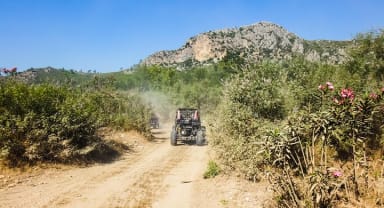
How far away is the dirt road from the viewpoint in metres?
7.86

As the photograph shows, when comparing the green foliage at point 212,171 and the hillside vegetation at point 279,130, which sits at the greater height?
the hillside vegetation at point 279,130

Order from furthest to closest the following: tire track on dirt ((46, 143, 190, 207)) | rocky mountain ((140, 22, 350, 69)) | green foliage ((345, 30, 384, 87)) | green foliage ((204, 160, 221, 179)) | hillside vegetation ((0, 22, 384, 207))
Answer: rocky mountain ((140, 22, 350, 69)) → green foliage ((345, 30, 384, 87)) → green foliage ((204, 160, 221, 179)) → tire track on dirt ((46, 143, 190, 207)) → hillside vegetation ((0, 22, 384, 207))

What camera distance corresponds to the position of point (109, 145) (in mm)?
15516

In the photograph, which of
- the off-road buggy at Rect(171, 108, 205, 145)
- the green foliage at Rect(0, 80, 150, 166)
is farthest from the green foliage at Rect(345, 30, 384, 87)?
the green foliage at Rect(0, 80, 150, 166)

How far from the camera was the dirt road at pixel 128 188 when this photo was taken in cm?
786

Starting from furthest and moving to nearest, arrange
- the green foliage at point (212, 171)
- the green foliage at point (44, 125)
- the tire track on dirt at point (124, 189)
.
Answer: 1. the green foliage at point (44, 125)
2. the green foliage at point (212, 171)
3. the tire track on dirt at point (124, 189)

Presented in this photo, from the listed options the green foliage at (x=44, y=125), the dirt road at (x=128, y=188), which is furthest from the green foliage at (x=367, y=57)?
the green foliage at (x=44, y=125)

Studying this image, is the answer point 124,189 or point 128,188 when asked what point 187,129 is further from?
point 124,189

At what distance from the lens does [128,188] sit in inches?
360

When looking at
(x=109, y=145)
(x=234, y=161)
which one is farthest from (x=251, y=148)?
(x=109, y=145)

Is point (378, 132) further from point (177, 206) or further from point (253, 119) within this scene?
point (177, 206)

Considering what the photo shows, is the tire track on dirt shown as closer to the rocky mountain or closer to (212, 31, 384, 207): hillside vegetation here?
(212, 31, 384, 207): hillside vegetation

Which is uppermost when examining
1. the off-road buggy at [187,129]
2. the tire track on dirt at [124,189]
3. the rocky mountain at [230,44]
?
the rocky mountain at [230,44]

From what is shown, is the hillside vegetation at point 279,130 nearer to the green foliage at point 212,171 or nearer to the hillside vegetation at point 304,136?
the hillside vegetation at point 304,136
